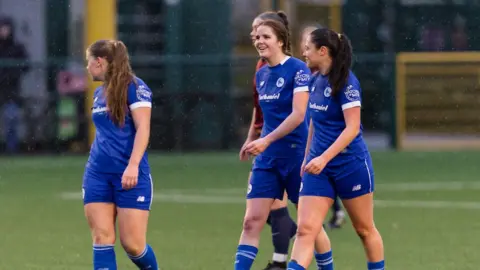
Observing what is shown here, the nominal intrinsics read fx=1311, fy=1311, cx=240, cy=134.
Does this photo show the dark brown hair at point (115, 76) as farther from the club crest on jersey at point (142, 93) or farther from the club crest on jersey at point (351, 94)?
the club crest on jersey at point (351, 94)

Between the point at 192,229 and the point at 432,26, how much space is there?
11.0 m

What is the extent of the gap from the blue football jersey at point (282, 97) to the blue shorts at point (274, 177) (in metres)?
0.05

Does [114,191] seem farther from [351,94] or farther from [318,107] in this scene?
[351,94]

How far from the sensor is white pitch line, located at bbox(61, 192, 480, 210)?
14680 millimetres

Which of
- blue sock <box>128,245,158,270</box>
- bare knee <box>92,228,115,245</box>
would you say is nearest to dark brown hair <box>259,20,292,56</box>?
blue sock <box>128,245,158,270</box>

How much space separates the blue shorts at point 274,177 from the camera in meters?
9.20

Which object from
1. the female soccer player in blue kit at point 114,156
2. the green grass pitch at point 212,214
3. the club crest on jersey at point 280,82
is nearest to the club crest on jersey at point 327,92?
the club crest on jersey at point 280,82

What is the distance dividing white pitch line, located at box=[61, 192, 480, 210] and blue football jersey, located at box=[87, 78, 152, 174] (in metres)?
6.75

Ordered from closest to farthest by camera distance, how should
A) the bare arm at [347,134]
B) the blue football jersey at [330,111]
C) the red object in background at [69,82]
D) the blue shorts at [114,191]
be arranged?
the bare arm at [347,134] → the blue football jersey at [330,111] → the blue shorts at [114,191] → the red object in background at [69,82]

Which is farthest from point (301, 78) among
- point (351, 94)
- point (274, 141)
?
point (351, 94)

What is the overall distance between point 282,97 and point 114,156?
54.3 inches

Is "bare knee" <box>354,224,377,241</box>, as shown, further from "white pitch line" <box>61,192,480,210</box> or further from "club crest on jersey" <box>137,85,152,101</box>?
"white pitch line" <box>61,192,480,210</box>

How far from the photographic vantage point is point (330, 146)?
818 centimetres

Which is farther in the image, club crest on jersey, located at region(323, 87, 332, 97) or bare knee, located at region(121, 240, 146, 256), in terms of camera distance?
bare knee, located at region(121, 240, 146, 256)
